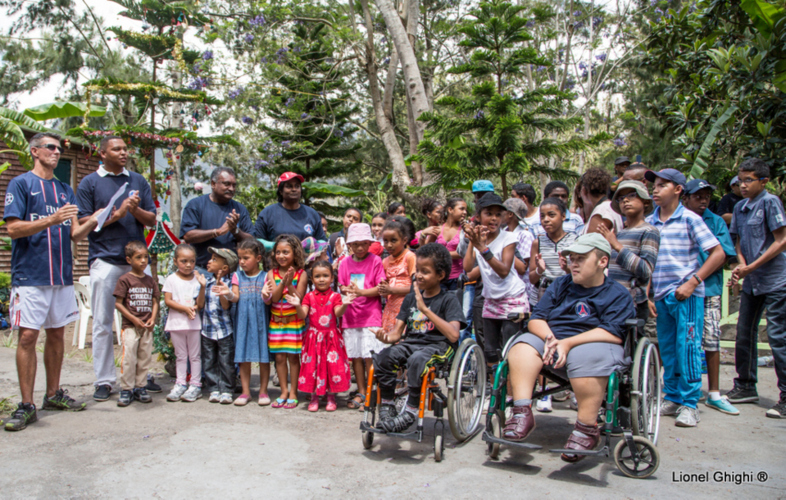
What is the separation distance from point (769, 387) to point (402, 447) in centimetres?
419

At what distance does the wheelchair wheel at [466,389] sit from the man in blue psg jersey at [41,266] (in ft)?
10.6

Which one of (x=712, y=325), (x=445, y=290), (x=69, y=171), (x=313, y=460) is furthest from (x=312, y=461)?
(x=69, y=171)

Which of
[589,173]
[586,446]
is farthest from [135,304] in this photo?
[589,173]

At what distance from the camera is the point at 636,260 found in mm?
4008

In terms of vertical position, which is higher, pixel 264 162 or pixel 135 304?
pixel 264 162

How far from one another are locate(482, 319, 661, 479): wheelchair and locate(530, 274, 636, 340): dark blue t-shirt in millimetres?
109

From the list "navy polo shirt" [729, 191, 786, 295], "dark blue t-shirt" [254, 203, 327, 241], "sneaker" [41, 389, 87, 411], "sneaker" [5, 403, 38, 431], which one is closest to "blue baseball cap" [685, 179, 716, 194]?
"navy polo shirt" [729, 191, 786, 295]

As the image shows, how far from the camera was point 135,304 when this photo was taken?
4.89 meters

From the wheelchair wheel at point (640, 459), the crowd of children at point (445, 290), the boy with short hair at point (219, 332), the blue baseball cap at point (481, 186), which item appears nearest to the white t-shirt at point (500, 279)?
the crowd of children at point (445, 290)

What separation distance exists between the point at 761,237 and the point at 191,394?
5.35 meters

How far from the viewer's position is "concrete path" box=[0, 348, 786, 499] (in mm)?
3113

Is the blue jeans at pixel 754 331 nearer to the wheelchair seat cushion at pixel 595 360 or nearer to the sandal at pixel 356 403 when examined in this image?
the wheelchair seat cushion at pixel 595 360

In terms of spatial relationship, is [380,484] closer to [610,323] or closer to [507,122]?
[610,323]

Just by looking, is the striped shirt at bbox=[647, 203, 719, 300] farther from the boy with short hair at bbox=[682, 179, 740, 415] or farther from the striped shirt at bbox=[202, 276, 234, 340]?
the striped shirt at bbox=[202, 276, 234, 340]
